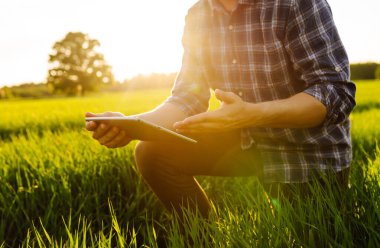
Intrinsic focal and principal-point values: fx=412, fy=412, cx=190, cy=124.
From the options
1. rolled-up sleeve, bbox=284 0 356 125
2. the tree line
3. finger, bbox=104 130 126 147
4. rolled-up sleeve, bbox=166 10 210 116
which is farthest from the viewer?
the tree line

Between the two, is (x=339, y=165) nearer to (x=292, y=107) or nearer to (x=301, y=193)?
(x=301, y=193)

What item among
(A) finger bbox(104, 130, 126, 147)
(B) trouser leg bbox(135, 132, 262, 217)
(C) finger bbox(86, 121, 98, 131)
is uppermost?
(C) finger bbox(86, 121, 98, 131)

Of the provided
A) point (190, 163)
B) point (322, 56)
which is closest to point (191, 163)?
point (190, 163)

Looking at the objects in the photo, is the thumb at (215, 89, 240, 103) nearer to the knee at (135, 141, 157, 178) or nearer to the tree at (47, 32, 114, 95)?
the knee at (135, 141, 157, 178)

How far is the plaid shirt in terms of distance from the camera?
5.28ft

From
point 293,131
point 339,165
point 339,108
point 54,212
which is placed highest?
point 339,108

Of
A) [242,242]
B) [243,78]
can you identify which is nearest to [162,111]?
[243,78]

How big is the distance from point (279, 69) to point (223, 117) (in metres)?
0.49

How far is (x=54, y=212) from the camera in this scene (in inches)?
89.2

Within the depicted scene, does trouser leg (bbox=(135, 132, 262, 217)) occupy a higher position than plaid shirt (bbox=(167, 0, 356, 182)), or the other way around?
plaid shirt (bbox=(167, 0, 356, 182))

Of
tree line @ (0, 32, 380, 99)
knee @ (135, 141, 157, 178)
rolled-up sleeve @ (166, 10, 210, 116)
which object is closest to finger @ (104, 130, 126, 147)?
knee @ (135, 141, 157, 178)

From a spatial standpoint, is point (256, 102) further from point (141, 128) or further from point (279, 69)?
point (141, 128)

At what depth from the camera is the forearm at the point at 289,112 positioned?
4.81ft

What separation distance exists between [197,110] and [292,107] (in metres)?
0.67
